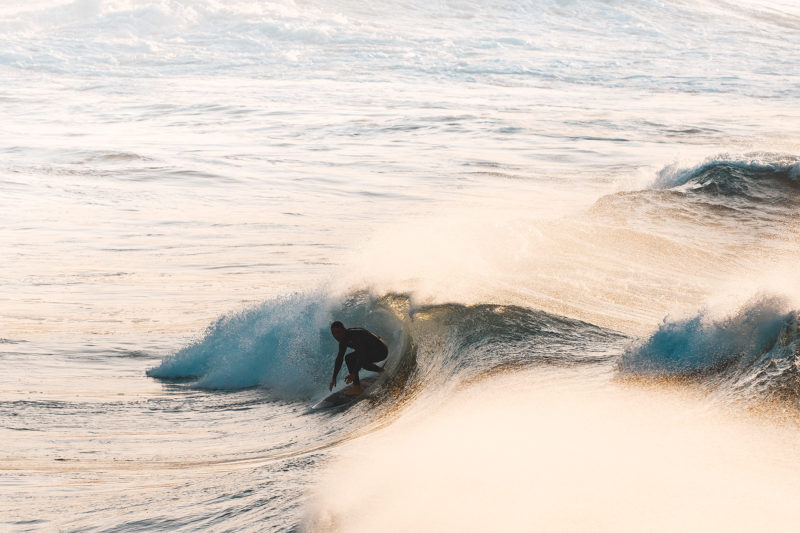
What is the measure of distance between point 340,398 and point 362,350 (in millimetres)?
505

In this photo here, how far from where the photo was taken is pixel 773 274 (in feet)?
30.7

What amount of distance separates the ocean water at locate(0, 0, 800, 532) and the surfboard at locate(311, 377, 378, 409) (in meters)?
0.16

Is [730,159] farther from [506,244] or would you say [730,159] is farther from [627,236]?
[506,244]

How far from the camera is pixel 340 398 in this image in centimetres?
719

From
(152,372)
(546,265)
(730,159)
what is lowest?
(152,372)

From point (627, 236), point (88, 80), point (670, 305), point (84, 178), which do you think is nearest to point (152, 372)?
point (670, 305)

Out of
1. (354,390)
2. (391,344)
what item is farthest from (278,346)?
(354,390)

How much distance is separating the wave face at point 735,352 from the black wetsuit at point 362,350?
2.20 m

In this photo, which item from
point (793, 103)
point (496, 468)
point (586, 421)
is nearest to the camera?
point (496, 468)

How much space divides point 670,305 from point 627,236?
9.83ft

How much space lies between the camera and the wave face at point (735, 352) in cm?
507

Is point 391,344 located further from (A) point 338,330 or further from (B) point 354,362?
(A) point 338,330

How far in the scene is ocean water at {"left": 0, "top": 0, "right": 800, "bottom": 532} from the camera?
174 inches

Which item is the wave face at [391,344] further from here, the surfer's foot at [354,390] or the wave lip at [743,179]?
the wave lip at [743,179]
